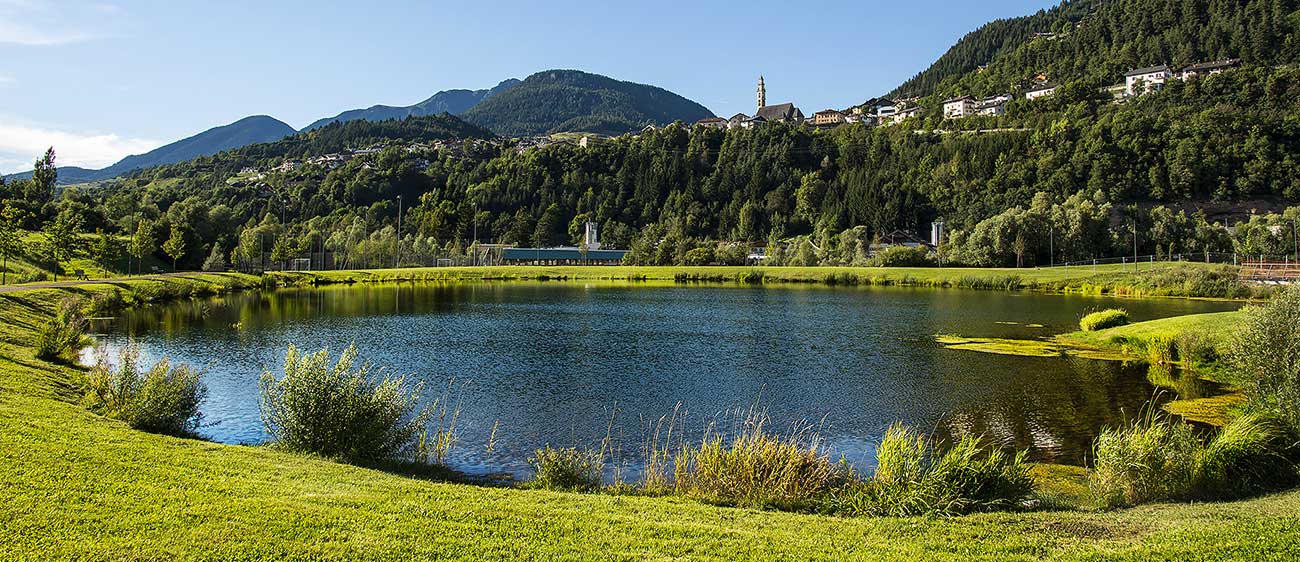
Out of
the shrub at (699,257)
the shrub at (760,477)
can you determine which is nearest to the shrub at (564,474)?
the shrub at (760,477)

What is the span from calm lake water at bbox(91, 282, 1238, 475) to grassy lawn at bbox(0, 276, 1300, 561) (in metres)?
5.24

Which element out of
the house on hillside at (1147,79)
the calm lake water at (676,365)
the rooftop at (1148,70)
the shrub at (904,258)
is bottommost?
the calm lake water at (676,365)

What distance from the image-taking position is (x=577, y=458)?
47.2ft

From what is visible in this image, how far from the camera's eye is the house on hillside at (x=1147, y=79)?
179 metres

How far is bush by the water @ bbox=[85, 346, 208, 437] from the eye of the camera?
15.2 meters

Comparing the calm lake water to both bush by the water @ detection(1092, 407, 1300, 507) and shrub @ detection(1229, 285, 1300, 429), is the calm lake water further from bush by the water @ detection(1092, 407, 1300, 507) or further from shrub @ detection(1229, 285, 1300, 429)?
bush by the water @ detection(1092, 407, 1300, 507)

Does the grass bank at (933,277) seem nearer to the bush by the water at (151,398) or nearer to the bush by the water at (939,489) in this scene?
the bush by the water at (939,489)

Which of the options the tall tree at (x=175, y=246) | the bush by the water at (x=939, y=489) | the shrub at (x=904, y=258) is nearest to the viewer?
the bush by the water at (x=939, y=489)

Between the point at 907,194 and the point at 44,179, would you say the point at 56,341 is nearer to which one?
the point at 44,179

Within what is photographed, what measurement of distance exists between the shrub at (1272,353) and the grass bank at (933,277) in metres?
47.7

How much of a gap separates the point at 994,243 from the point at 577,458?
95.9m

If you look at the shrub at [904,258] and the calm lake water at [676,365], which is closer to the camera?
the calm lake water at [676,365]


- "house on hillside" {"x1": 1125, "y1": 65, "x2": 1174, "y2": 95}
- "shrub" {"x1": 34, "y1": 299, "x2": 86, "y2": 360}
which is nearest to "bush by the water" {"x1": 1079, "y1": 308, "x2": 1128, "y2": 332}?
"shrub" {"x1": 34, "y1": 299, "x2": 86, "y2": 360}

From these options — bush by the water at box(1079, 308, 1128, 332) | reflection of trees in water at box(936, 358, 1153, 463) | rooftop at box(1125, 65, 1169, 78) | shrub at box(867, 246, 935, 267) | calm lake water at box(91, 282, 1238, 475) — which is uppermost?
rooftop at box(1125, 65, 1169, 78)
